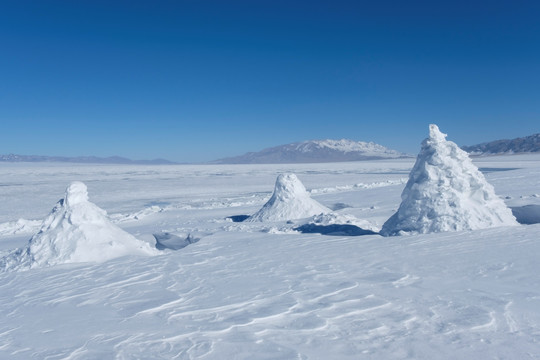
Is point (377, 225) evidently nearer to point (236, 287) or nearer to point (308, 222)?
point (308, 222)

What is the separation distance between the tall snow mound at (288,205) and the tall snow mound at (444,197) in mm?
4306

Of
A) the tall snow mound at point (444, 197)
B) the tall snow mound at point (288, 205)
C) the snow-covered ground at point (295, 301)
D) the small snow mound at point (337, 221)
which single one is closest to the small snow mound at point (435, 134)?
the tall snow mound at point (444, 197)

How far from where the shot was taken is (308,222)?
10.5m

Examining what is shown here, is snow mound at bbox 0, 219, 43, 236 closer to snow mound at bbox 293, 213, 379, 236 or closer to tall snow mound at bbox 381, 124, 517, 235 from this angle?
snow mound at bbox 293, 213, 379, 236

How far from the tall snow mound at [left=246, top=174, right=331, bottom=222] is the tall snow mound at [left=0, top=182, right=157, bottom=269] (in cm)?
465

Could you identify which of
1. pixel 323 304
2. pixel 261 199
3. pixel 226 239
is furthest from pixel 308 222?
pixel 261 199

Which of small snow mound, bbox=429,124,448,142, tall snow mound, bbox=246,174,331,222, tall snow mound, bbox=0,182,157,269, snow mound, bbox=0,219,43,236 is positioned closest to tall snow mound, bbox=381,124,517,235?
small snow mound, bbox=429,124,448,142

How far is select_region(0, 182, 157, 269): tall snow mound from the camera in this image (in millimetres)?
7137

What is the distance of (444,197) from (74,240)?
6.39m

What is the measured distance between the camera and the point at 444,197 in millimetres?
7266

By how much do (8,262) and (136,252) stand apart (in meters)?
2.09

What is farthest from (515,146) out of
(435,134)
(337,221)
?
(435,134)

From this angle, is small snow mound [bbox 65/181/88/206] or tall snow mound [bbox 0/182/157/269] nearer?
tall snow mound [bbox 0/182/157/269]

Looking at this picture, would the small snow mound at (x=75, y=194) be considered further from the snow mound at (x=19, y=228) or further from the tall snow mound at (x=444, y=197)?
the snow mound at (x=19, y=228)
